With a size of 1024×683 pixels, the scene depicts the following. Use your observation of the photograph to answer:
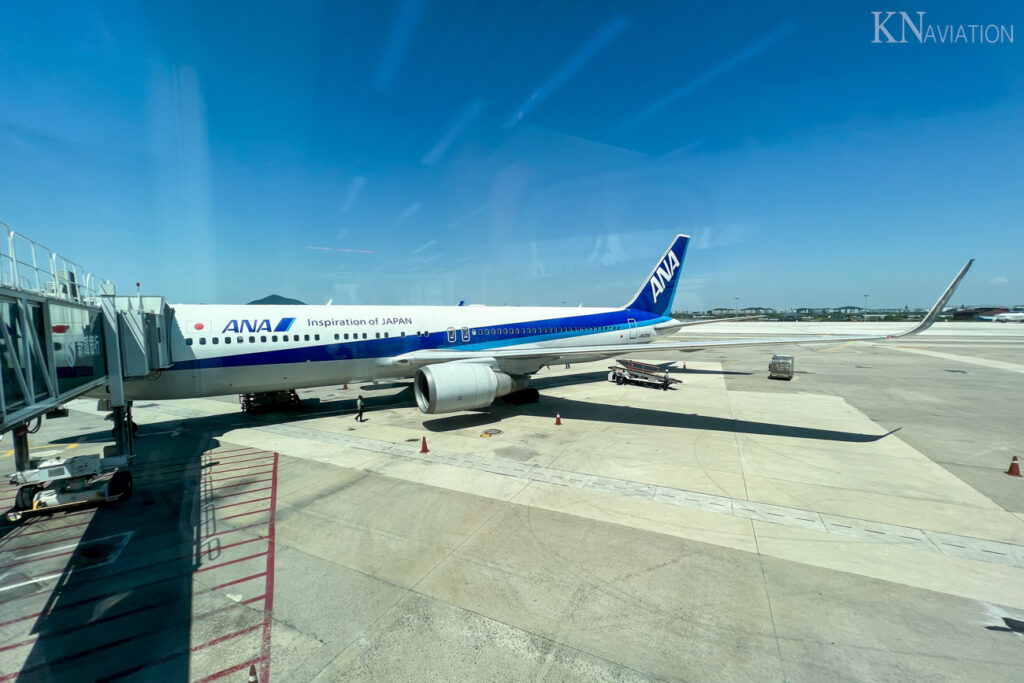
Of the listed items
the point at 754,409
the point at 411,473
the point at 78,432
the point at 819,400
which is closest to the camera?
the point at 411,473

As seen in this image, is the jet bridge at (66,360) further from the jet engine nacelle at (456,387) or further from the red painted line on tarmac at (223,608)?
the jet engine nacelle at (456,387)

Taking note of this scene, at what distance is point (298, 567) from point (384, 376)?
1090cm

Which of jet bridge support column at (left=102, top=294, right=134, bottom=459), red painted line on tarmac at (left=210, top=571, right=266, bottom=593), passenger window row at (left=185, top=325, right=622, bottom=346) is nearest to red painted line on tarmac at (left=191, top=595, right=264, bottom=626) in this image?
red painted line on tarmac at (left=210, top=571, right=266, bottom=593)

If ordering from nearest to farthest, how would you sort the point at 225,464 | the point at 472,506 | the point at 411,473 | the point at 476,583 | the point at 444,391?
the point at 476,583 → the point at 472,506 → the point at 411,473 → the point at 225,464 → the point at 444,391

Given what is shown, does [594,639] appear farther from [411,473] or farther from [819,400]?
[819,400]

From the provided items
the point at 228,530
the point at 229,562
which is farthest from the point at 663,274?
the point at 229,562

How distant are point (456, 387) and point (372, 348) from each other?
187 inches

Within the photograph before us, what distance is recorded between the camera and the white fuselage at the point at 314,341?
13.2 metres

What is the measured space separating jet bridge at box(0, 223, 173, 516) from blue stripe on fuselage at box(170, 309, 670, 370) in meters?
2.08

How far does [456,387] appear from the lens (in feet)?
45.0

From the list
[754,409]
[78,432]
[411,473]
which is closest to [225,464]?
[411,473]

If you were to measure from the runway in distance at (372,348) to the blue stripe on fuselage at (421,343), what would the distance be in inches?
1.5

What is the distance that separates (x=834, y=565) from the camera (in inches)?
243

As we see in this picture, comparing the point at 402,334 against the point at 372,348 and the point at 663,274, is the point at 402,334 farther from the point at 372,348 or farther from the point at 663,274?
the point at 663,274
